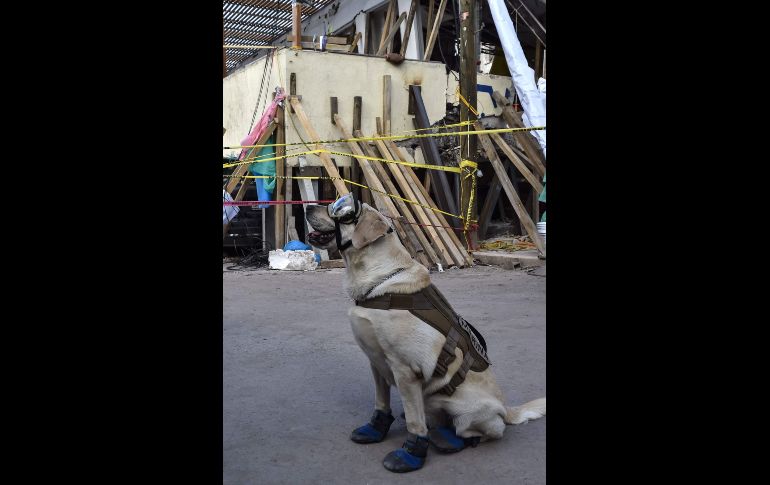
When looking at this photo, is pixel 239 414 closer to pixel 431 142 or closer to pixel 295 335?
pixel 295 335

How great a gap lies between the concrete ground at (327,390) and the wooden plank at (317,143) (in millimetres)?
2645

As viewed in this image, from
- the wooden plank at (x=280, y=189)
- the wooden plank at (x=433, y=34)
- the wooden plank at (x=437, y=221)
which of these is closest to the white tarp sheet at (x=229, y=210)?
the wooden plank at (x=280, y=189)

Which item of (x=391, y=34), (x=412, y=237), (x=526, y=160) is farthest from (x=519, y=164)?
(x=391, y=34)

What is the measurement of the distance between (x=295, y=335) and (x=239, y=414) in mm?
1931

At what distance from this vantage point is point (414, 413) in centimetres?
306

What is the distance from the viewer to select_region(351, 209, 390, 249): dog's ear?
3131 mm

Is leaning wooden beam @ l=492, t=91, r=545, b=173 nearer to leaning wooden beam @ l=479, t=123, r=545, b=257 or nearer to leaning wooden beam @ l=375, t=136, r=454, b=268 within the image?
leaning wooden beam @ l=479, t=123, r=545, b=257

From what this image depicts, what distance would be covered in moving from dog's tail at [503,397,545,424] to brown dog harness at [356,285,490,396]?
0.40 m

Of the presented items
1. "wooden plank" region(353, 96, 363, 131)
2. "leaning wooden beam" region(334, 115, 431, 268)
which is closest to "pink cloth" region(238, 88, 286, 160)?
"wooden plank" region(353, 96, 363, 131)

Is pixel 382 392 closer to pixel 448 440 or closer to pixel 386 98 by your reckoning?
pixel 448 440

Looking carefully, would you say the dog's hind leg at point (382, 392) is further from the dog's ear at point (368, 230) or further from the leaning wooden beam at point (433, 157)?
the leaning wooden beam at point (433, 157)
